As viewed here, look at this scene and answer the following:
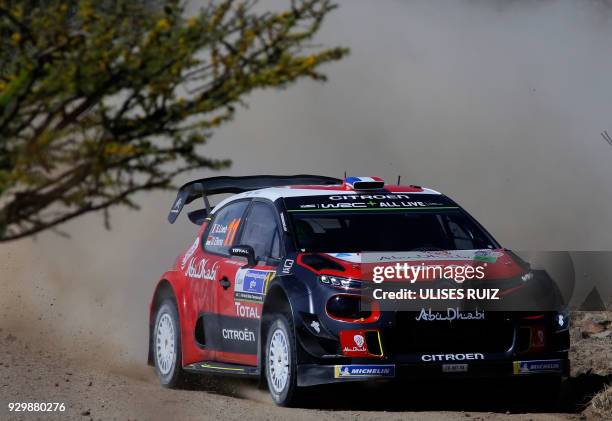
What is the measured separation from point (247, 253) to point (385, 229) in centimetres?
101

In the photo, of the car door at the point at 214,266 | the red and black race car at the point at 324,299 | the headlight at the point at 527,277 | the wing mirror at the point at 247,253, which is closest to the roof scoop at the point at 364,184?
the red and black race car at the point at 324,299

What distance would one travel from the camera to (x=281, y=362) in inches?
385

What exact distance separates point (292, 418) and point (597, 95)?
14.1 metres

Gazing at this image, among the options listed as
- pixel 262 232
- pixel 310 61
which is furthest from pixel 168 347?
pixel 310 61

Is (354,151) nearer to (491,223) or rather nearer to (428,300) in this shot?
(491,223)

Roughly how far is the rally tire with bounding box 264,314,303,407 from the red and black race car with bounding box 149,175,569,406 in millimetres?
13

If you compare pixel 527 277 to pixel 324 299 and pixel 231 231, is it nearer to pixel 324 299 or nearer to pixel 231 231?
pixel 324 299

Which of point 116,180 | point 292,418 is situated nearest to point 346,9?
point 292,418

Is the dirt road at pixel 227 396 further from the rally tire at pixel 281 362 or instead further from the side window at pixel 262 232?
the side window at pixel 262 232

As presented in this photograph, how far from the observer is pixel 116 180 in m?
6.29

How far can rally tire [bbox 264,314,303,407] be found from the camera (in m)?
9.56

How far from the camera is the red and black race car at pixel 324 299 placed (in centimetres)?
945

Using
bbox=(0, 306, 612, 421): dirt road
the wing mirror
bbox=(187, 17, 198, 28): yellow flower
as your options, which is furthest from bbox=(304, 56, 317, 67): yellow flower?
the wing mirror

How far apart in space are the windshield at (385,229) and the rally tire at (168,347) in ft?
5.43
